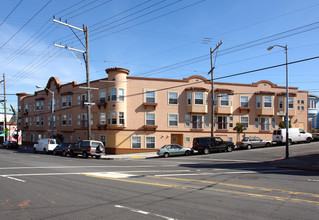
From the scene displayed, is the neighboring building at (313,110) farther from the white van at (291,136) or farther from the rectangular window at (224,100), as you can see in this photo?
the rectangular window at (224,100)

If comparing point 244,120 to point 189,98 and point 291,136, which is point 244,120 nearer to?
point 291,136

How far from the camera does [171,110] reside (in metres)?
33.9

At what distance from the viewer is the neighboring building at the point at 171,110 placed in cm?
3272

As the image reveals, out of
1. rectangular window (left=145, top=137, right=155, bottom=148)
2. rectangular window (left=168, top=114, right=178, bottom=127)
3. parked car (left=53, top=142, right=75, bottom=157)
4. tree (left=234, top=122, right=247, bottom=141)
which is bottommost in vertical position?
parked car (left=53, top=142, right=75, bottom=157)

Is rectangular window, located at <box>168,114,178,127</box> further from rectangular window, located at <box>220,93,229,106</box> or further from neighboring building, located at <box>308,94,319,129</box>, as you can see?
neighboring building, located at <box>308,94,319,129</box>

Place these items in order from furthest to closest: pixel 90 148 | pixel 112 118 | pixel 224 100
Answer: pixel 224 100
pixel 112 118
pixel 90 148

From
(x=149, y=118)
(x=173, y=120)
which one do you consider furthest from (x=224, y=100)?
(x=149, y=118)

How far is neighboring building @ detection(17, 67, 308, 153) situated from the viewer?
107 ft

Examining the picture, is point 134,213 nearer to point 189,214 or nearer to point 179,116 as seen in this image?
point 189,214

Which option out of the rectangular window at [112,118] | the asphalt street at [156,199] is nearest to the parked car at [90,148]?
the rectangular window at [112,118]

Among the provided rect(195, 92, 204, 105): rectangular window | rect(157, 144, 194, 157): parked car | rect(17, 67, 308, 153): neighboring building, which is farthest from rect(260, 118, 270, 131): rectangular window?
rect(157, 144, 194, 157): parked car

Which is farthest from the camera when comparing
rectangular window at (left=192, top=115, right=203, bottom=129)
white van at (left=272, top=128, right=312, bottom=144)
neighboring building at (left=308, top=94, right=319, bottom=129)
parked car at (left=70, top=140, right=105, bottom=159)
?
neighboring building at (left=308, top=94, right=319, bottom=129)

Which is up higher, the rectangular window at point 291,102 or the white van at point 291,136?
the rectangular window at point 291,102

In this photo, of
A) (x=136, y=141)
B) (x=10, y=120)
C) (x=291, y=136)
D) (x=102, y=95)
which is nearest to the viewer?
(x=291, y=136)
